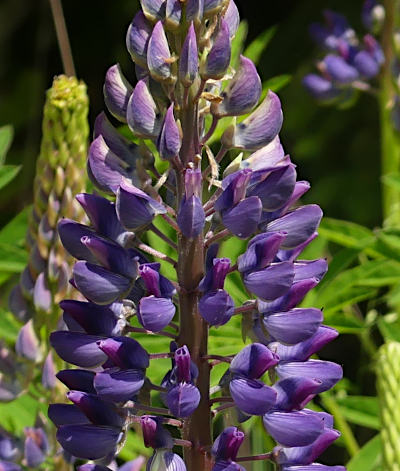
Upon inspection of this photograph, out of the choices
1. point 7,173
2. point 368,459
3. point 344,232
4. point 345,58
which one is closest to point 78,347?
point 7,173

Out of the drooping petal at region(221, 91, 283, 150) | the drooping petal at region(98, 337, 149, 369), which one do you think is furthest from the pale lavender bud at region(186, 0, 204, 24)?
the drooping petal at region(98, 337, 149, 369)

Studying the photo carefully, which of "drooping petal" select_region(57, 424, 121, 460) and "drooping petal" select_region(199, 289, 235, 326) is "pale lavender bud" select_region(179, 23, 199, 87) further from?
"drooping petal" select_region(57, 424, 121, 460)

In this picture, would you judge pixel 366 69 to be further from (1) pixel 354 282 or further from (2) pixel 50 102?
(2) pixel 50 102

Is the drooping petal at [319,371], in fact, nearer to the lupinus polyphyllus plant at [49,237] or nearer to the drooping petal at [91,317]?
the drooping petal at [91,317]

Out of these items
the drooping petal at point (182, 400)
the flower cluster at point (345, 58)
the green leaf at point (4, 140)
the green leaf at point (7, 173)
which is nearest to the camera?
the drooping petal at point (182, 400)

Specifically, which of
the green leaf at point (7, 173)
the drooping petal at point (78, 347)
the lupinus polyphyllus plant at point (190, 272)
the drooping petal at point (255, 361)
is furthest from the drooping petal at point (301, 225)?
the green leaf at point (7, 173)

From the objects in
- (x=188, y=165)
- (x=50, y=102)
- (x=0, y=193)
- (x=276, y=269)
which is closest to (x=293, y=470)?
(x=276, y=269)
